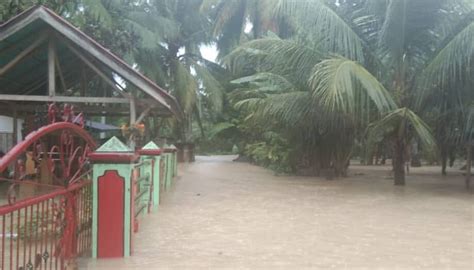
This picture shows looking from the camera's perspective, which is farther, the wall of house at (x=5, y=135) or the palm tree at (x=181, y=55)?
the palm tree at (x=181, y=55)

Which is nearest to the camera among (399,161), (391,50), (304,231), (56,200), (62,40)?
(56,200)

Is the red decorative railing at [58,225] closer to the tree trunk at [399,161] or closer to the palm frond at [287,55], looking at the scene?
the palm frond at [287,55]

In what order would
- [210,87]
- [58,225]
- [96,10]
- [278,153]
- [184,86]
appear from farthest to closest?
[210,87]
[184,86]
[278,153]
[96,10]
[58,225]

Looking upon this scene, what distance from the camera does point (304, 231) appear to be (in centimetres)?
785

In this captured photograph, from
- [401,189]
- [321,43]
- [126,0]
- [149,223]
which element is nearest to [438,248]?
[149,223]

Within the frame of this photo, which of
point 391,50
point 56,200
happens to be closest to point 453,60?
point 391,50

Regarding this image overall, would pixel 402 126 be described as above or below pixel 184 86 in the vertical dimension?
below

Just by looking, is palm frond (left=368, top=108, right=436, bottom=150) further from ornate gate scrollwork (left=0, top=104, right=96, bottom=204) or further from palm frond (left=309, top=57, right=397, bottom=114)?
ornate gate scrollwork (left=0, top=104, right=96, bottom=204)

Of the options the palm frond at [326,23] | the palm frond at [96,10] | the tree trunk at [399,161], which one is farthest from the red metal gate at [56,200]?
the tree trunk at [399,161]

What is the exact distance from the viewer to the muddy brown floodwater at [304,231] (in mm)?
5973

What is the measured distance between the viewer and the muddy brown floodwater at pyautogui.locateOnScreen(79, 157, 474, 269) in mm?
5973

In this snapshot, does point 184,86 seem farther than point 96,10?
Yes

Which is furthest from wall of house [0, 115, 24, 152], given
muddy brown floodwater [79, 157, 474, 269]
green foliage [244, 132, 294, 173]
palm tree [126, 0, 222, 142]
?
green foliage [244, 132, 294, 173]

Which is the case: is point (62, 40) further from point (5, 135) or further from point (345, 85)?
point (5, 135)
